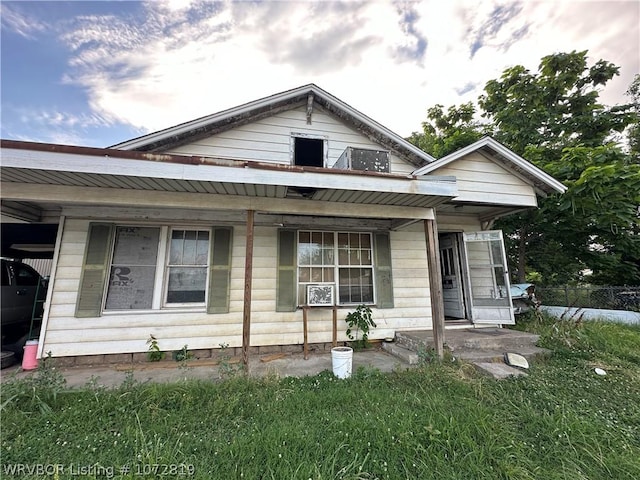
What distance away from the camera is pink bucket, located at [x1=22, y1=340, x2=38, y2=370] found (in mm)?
3830

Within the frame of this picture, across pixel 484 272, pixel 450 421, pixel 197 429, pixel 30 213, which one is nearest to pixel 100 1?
pixel 30 213

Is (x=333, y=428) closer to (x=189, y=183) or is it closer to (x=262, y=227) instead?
(x=189, y=183)

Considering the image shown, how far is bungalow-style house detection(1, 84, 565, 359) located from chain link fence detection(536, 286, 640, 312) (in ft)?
10.5

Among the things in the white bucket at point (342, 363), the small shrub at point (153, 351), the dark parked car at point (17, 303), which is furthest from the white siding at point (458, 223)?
the dark parked car at point (17, 303)

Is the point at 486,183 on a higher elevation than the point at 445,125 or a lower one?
lower

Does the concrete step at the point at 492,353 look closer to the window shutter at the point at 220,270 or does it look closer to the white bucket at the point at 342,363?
the white bucket at the point at 342,363

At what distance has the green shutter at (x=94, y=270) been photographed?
13.5ft

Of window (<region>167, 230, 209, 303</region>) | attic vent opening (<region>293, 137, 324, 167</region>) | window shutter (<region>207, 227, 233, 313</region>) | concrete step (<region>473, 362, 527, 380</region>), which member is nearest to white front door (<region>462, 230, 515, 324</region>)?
concrete step (<region>473, 362, 527, 380</region>)

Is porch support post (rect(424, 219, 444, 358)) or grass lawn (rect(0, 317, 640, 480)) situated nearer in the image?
grass lawn (rect(0, 317, 640, 480))

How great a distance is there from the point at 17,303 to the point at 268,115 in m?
5.92

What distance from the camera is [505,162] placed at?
491cm

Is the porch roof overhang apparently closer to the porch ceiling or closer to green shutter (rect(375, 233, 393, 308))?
the porch ceiling

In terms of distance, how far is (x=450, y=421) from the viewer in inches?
87.7

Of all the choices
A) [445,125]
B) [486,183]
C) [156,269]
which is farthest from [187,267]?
[445,125]
